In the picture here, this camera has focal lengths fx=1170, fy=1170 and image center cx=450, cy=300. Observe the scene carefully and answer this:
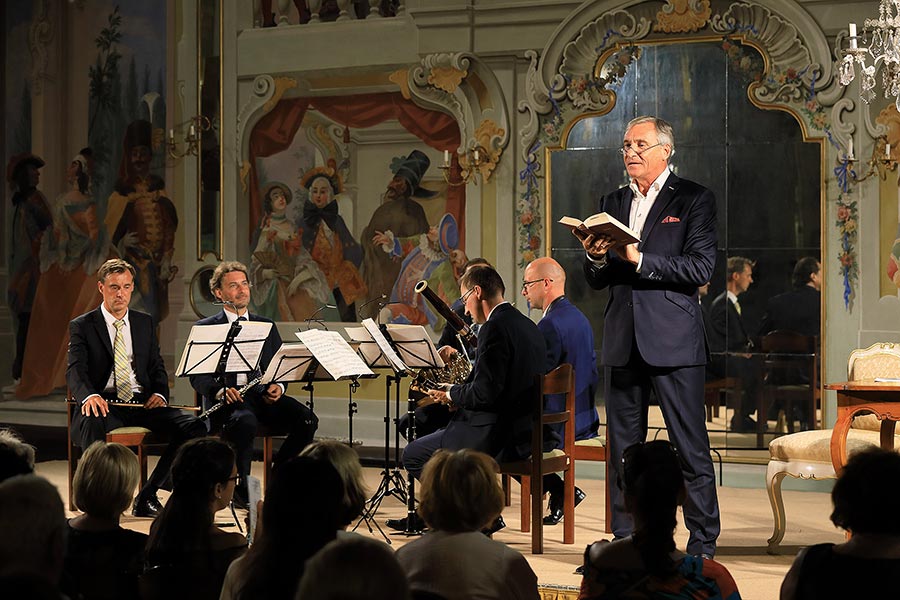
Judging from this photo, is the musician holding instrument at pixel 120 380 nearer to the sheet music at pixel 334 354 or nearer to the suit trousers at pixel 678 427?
the sheet music at pixel 334 354

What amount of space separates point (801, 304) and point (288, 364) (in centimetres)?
393

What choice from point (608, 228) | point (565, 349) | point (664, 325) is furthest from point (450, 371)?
point (608, 228)

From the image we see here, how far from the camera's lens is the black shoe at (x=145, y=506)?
654cm

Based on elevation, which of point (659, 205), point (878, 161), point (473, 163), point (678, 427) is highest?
point (473, 163)

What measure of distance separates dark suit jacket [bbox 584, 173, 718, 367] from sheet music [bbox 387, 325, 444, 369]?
55.1 inches

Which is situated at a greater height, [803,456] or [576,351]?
[576,351]

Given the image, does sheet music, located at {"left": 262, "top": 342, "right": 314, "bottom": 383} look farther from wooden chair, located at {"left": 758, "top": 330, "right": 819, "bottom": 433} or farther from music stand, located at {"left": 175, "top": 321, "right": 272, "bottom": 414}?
wooden chair, located at {"left": 758, "top": 330, "right": 819, "bottom": 433}

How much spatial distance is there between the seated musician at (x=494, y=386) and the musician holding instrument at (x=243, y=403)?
1.43 m

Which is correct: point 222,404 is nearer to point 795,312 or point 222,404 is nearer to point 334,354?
point 334,354

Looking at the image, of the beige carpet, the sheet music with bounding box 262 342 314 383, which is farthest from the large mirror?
the sheet music with bounding box 262 342 314 383

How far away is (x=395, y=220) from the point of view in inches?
362

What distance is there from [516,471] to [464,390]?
0.48m

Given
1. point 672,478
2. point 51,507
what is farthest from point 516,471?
point 51,507

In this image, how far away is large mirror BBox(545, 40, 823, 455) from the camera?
8.16 meters
